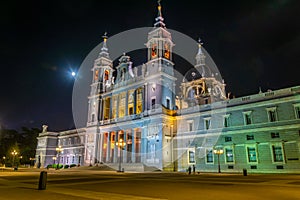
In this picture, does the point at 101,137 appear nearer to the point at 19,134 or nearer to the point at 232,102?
the point at 232,102

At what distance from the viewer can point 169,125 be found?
4212 centimetres

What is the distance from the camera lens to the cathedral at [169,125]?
30734 millimetres

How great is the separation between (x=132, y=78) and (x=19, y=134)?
2336 inches

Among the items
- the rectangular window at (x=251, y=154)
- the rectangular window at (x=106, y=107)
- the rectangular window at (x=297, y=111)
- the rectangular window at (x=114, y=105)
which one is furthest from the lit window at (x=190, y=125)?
the rectangular window at (x=106, y=107)

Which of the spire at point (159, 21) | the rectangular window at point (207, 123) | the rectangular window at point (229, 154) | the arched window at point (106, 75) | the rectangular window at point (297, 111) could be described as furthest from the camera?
the arched window at point (106, 75)

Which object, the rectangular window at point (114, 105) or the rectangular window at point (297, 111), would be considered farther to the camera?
the rectangular window at point (114, 105)

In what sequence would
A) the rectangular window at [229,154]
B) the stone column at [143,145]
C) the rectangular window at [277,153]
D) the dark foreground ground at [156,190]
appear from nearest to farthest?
the dark foreground ground at [156,190]
the rectangular window at [277,153]
the rectangular window at [229,154]
the stone column at [143,145]

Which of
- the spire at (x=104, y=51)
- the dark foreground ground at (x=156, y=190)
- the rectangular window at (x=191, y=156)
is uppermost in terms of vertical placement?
the spire at (x=104, y=51)

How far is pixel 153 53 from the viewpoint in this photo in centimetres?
4869

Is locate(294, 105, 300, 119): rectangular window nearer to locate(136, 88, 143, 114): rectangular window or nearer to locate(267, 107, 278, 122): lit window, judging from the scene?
locate(267, 107, 278, 122): lit window

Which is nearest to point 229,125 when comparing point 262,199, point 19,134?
point 262,199

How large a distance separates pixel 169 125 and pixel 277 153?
60.3 ft

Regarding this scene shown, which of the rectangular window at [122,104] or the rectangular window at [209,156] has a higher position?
the rectangular window at [122,104]

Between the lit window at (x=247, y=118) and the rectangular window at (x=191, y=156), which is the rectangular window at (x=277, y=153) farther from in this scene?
the rectangular window at (x=191, y=156)
